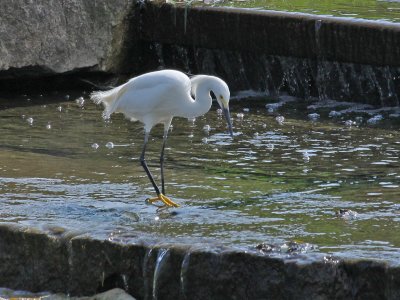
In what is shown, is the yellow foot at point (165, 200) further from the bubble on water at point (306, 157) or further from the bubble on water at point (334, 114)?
the bubble on water at point (334, 114)

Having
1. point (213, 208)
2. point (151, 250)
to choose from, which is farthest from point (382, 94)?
point (151, 250)

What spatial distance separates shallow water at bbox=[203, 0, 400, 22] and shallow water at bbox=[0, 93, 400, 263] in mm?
1118

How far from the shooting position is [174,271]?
5.02 meters

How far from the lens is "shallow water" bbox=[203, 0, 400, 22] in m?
10.0

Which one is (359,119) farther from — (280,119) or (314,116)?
(280,119)

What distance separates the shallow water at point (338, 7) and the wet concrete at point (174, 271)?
17.0 feet

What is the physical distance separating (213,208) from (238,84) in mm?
4331

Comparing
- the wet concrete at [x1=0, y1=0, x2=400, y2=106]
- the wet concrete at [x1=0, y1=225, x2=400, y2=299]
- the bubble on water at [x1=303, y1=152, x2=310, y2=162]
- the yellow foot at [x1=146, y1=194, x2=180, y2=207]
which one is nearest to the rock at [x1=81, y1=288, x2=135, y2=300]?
the wet concrete at [x1=0, y1=225, x2=400, y2=299]

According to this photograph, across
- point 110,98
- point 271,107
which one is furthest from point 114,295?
point 271,107

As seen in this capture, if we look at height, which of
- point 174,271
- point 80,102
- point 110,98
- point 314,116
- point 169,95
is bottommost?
point 80,102

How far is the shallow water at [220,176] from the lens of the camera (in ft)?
17.7

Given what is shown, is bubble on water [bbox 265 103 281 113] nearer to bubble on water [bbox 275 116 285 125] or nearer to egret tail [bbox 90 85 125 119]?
bubble on water [bbox 275 116 285 125]

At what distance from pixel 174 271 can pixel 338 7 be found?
6106 millimetres

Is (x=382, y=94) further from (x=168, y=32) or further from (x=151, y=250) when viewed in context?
(x=151, y=250)
